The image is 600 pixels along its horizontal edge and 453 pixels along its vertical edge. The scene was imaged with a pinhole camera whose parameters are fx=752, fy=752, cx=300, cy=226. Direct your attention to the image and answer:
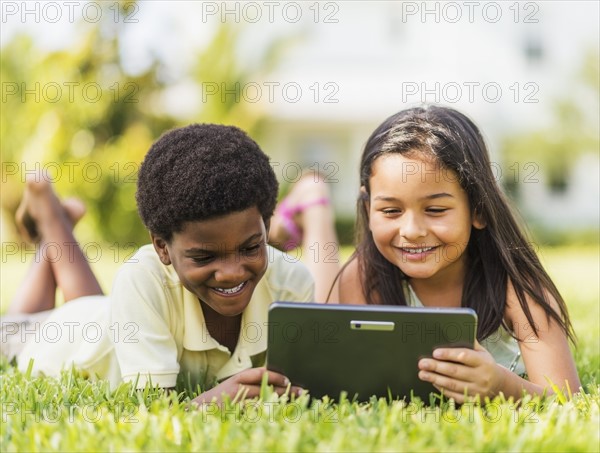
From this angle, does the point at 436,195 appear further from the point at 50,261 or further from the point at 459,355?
the point at 50,261

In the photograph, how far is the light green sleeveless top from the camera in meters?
3.71

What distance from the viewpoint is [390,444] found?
219 centimetres

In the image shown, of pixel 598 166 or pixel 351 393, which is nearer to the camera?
pixel 351 393

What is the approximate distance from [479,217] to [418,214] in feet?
1.24

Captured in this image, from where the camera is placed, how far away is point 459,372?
2.82 metres

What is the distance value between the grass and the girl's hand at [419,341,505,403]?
7cm

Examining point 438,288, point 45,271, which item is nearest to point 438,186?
point 438,288

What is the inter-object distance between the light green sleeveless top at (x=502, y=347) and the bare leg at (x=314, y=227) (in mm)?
1145

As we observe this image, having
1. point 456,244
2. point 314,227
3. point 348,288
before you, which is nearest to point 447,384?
point 456,244

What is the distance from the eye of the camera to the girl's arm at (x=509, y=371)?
282cm

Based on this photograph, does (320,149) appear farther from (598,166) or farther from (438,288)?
(438,288)

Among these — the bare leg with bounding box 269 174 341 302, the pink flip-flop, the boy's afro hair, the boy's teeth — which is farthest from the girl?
the pink flip-flop

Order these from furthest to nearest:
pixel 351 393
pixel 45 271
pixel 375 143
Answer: pixel 45 271 → pixel 375 143 → pixel 351 393

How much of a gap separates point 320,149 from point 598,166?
8814mm
